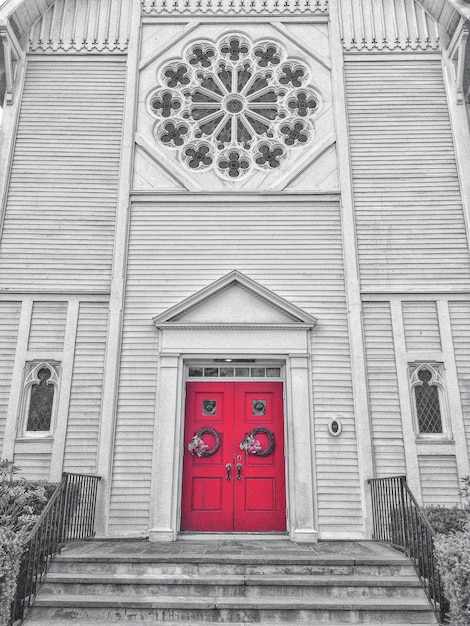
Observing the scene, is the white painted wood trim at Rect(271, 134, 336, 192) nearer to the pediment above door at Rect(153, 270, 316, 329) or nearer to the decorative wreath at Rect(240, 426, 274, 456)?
the pediment above door at Rect(153, 270, 316, 329)

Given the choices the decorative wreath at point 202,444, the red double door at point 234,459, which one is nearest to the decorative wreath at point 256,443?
the red double door at point 234,459

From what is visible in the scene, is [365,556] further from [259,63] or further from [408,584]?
[259,63]

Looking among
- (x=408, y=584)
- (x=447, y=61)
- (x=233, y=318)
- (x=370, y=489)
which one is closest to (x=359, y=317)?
(x=233, y=318)

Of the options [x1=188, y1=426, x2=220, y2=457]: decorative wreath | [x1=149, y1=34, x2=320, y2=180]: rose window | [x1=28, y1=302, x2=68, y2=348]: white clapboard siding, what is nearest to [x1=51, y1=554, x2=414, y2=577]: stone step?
[x1=188, y1=426, x2=220, y2=457]: decorative wreath

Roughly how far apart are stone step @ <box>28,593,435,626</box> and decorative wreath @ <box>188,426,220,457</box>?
304 cm

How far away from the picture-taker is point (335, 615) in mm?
5191

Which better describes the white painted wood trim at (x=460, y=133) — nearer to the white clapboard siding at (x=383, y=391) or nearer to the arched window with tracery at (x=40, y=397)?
the white clapboard siding at (x=383, y=391)

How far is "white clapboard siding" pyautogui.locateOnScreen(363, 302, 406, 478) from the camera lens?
7.99 m

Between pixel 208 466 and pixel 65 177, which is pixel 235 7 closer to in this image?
pixel 65 177

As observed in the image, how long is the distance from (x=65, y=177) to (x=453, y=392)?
24.1ft

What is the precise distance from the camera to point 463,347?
8445 mm

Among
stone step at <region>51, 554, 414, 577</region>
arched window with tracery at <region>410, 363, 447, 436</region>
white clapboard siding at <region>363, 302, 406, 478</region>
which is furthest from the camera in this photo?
arched window with tracery at <region>410, 363, 447, 436</region>

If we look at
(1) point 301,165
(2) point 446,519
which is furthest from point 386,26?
(2) point 446,519

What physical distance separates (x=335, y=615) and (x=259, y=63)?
30.6 feet
